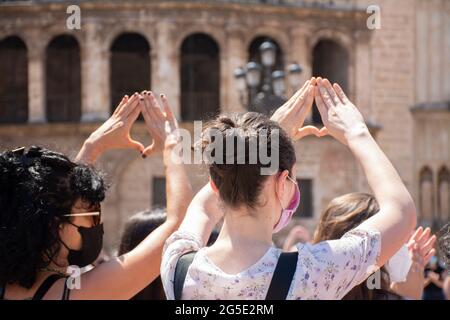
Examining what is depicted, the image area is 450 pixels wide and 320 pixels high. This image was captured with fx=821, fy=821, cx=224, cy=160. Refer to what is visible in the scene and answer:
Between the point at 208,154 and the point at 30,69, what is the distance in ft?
70.6

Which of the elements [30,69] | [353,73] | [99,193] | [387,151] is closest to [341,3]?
[353,73]

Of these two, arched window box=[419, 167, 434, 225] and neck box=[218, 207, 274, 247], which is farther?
arched window box=[419, 167, 434, 225]

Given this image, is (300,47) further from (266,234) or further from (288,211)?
(266,234)

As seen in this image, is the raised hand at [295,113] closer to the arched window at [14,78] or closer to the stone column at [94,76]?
the stone column at [94,76]

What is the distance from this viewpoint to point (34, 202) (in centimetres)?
343

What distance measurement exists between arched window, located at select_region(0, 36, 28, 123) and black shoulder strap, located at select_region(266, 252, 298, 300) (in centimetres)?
2387

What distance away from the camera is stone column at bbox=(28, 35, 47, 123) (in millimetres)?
23594

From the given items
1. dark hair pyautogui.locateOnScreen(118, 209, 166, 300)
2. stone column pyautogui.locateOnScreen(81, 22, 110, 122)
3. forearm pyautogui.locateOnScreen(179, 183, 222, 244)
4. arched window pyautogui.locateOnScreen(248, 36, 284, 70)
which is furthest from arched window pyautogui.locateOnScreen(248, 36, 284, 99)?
forearm pyautogui.locateOnScreen(179, 183, 222, 244)

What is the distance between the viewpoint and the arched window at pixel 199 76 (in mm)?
24875

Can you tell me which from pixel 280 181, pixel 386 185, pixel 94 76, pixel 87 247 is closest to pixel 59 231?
pixel 87 247

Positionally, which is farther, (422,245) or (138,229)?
(138,229)

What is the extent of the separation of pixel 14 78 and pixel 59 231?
77.6ft

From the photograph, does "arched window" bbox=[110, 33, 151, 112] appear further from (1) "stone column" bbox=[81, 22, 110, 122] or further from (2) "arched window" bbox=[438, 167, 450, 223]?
(2) "arched window" bbox=[438, 167, 450, 223]

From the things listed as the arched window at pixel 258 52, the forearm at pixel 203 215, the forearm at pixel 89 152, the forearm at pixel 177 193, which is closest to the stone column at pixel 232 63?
the arched window at pixel 258 52
